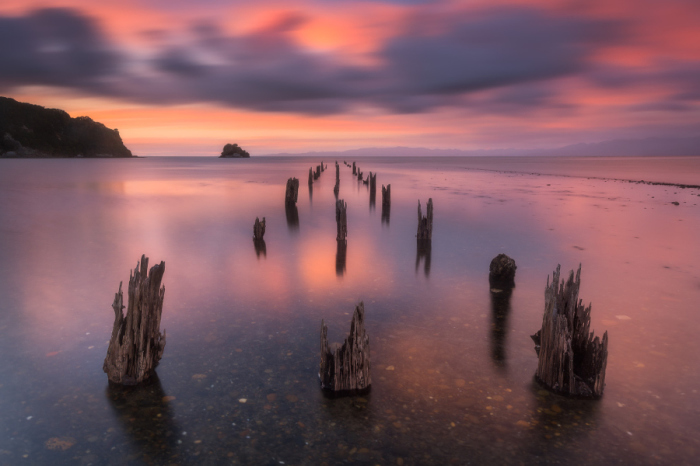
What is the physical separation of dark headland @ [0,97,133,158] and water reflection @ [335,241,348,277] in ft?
653

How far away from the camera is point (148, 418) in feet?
16.5

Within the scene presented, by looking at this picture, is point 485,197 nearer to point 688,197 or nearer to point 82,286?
point 688,197

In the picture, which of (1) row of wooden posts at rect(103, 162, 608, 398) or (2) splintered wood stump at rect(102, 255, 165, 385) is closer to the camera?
(1) row of wooden posts at rect(103, 162, 608, 398)

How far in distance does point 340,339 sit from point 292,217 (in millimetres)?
16012

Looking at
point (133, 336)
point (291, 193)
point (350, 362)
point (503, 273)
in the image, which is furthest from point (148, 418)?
point (291, 193)

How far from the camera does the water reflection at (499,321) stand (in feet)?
22.0

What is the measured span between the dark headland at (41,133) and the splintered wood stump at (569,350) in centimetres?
20815

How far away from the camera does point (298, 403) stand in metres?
5.37

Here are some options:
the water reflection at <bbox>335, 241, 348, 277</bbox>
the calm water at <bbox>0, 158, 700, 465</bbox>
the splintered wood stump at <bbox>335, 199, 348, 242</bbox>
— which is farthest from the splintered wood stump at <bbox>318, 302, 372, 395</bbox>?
the splintered wood stump at <bbox>335, 199, 348, 242</bbox>

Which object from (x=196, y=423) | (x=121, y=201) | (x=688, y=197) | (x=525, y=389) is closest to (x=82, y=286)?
(x=196, y=423)

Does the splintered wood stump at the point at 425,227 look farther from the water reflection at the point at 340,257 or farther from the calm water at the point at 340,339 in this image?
the water reflection at the point at 340,257

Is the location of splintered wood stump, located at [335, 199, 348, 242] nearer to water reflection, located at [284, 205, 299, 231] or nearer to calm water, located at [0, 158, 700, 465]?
calm water, located at [0, 158, 700, 465]

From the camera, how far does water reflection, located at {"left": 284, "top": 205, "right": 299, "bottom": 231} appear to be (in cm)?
1998

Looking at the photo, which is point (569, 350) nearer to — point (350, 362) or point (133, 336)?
point (350, 362)
